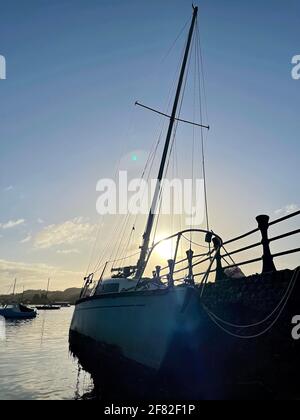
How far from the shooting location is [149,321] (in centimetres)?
1023

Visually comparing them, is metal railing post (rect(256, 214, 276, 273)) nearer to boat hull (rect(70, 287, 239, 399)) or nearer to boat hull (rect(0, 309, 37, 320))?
boat hull (rect(70, 287, 239, 399))

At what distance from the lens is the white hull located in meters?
9.34

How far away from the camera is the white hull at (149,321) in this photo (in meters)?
9.34

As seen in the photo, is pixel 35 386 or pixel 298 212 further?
pixel 35 386

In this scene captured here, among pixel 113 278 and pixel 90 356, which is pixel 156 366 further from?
pixel 113 278

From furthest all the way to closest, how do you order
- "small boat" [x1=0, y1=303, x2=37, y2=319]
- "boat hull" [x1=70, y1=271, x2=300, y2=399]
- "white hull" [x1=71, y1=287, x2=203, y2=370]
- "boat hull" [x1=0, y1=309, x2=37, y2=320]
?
1. "small boat" [x1=0, y1=303, x2=37, y2=319]
2. "boat hull" [x1=0, y1=309, x2=37, y2=320]
3. "white hull" [x1=71, y1=287, x2=203, y2=370]
4. "boat hull" [x1=70, y1=271, x2=300, y2=399]

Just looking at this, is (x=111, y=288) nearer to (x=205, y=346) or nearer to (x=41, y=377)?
(x=41, y=377)

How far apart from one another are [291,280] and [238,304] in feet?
9.55

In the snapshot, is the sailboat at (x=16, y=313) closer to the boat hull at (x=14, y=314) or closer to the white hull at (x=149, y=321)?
the boat hull at (x=14, y=314)

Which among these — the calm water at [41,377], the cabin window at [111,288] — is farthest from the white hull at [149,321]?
the cabin window at [111,288]

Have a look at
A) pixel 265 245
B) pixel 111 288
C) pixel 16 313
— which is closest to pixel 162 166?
pixel 111 288

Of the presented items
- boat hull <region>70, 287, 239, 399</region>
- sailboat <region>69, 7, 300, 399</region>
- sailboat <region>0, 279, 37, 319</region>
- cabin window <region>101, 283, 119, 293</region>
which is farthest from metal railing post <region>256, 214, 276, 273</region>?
sailboat <region>0, 279, 37, 319</region>
